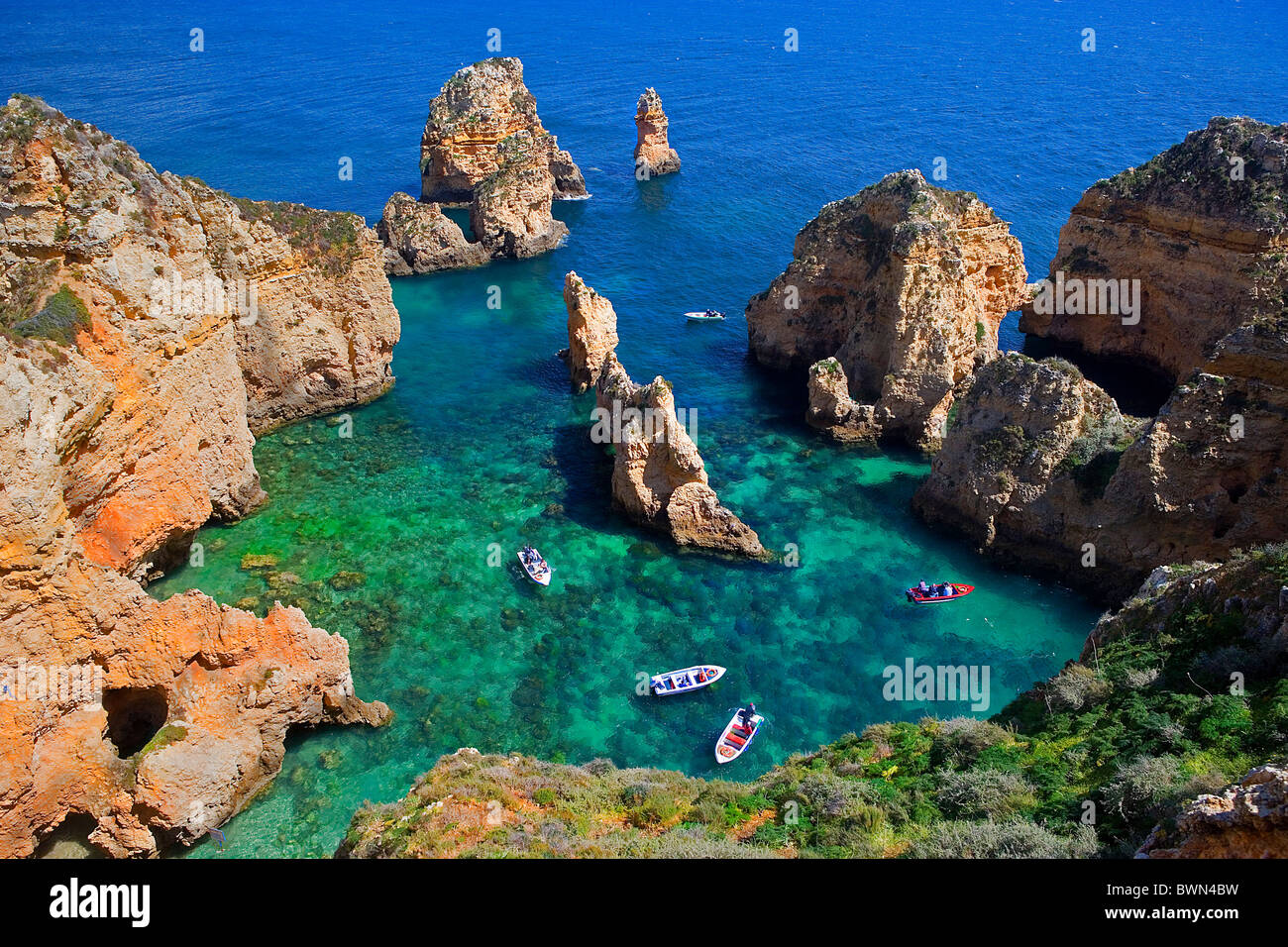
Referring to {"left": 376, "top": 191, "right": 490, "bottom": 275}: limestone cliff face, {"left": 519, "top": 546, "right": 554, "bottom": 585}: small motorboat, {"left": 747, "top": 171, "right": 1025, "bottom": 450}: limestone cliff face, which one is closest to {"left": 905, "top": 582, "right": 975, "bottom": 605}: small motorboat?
{"left": 747, "top": 171, "right": 1025, "bottom": 450}: limestone cliff face

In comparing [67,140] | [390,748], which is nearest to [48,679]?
[390,748]

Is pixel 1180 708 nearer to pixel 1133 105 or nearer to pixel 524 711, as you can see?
pixel 524 711

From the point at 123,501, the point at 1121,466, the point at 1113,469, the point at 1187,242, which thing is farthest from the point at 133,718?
the point at 1187,242

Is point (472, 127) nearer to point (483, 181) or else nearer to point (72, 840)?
point (483, 181)

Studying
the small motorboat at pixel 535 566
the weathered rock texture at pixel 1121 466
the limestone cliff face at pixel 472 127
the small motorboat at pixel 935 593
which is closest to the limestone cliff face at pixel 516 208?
the limestone cliff face at pixel 472 127

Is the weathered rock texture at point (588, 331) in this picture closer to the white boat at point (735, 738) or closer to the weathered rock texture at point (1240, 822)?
the white boat at point (735, 738)

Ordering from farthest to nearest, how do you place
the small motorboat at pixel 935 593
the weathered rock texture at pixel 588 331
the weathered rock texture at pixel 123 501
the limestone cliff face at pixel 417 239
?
the limestone cliff face at pixel 417 239 < the weathered rock texture at pixel 588 331 < the small motorboat at pixel 935 593 < the weathered rock texture at pixel 123 501

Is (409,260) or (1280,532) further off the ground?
(409,260)
